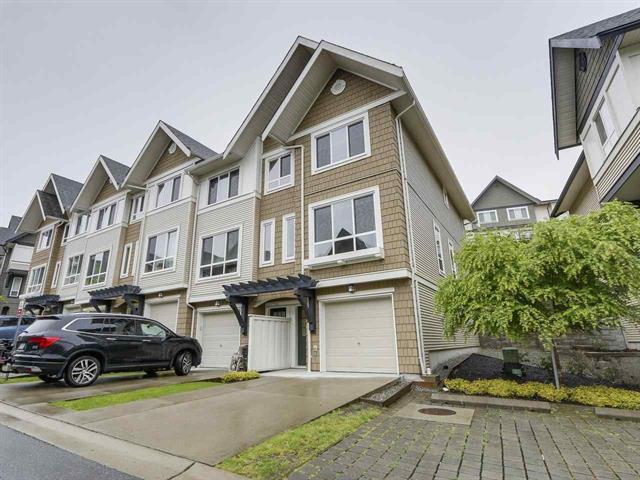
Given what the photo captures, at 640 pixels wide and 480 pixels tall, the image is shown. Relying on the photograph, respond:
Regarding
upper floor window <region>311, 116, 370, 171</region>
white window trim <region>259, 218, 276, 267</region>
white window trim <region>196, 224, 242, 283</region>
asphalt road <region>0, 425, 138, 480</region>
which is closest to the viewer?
asphalt road <region>0, 425, 138, 480</region>

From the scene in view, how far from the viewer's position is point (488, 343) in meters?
16.4

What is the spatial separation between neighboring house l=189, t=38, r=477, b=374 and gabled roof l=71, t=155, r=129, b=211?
26.4 feet

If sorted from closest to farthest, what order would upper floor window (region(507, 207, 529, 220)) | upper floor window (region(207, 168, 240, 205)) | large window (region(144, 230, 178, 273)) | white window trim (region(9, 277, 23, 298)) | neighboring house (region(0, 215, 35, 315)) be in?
upper floor window (region(207, 168, 240, 205)) → large window (region(144, 230, 178, 273)) → neighboring house (region(0, 215, 35, 315)) → white window trim (region(9, 277, 23, 298)) → upper floor window (region(507, 207, 529, 220))

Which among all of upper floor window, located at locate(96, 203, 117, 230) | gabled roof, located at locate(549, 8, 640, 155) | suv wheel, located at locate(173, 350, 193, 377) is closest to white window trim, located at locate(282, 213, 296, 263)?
suv wheel, located at locate(173, 350, 193, 377)

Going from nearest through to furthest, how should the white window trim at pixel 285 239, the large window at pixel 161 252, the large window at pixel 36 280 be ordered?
1. the white window trim at pixel 285 239
2. the large window at pixel 161 252
3. the large window at pixel 36 280

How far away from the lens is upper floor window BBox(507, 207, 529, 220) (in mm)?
32416

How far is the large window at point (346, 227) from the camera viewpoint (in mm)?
10320

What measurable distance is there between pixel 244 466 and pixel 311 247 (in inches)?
331

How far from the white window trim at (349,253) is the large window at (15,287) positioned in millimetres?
35173

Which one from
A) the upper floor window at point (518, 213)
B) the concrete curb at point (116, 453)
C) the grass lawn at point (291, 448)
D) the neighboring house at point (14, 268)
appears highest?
the upper floor window at point (518, 213)

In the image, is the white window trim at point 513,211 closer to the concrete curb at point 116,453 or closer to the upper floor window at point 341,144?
the upper floor window at point 341,144

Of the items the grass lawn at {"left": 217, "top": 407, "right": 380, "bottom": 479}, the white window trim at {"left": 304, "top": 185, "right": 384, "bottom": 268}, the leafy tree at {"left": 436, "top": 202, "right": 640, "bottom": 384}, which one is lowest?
the grass lawn at {"left": 217, "top": 407, "right": 380, "bottom": 479}

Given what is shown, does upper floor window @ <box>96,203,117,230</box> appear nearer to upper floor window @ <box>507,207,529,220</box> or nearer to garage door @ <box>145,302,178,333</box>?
garage door @ <box>145,302,178,333</box>

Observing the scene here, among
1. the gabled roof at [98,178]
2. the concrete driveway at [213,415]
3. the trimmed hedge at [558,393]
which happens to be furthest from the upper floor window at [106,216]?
the trimmed hedge at [558,393]
